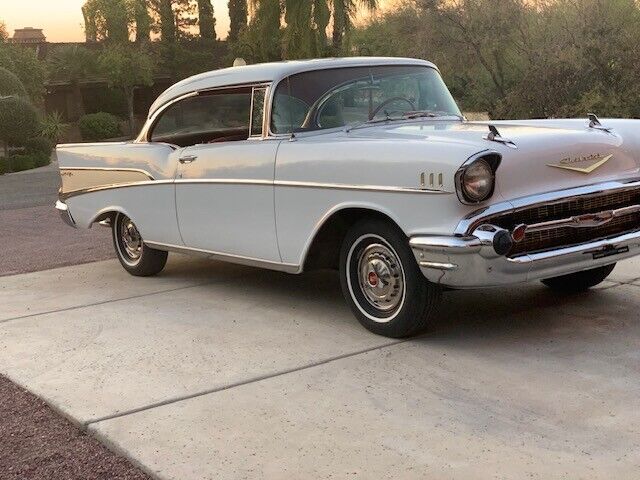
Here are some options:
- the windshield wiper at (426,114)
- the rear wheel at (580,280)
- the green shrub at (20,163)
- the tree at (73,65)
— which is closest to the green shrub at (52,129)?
the green shrub at (20,163)

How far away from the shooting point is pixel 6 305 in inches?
263

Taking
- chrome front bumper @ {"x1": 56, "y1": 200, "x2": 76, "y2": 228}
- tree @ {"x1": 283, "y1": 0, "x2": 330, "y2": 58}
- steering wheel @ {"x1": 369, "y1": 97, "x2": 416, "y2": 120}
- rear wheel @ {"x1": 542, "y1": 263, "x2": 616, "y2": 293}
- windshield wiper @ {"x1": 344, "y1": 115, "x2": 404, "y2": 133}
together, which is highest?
tree @ {"x1": 283, "y1": 0, "x2": 330, "y2": 58}

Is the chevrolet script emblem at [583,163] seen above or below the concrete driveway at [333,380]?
above

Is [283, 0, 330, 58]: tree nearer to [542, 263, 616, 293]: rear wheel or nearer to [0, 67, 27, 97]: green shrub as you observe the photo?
[0, 67, 27, 97]: green shrub

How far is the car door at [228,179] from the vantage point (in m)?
5.80

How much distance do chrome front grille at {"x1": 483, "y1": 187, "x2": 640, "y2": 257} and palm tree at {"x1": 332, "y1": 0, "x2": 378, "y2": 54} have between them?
1044 inches

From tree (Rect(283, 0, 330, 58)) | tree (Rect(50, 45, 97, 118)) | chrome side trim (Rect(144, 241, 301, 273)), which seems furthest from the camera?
tree (Rect(50, 45, 97, 118))

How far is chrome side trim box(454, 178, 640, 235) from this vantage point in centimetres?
461

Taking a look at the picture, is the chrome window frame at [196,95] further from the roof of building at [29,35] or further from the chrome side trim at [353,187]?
the roof of building at [29,35]

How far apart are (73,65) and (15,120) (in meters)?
20.0

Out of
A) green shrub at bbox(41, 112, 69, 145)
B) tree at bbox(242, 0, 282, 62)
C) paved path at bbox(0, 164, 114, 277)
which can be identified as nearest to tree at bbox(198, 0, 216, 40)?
tree at bbox(242, 0, 282, 62)

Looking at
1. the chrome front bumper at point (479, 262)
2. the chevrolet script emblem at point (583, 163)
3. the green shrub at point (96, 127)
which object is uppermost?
the chevrolet script emblem at point (583, 163)

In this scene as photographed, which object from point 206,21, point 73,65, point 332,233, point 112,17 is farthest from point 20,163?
point 206,21

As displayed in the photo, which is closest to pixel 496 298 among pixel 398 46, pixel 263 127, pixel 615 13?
pixel 263 127
